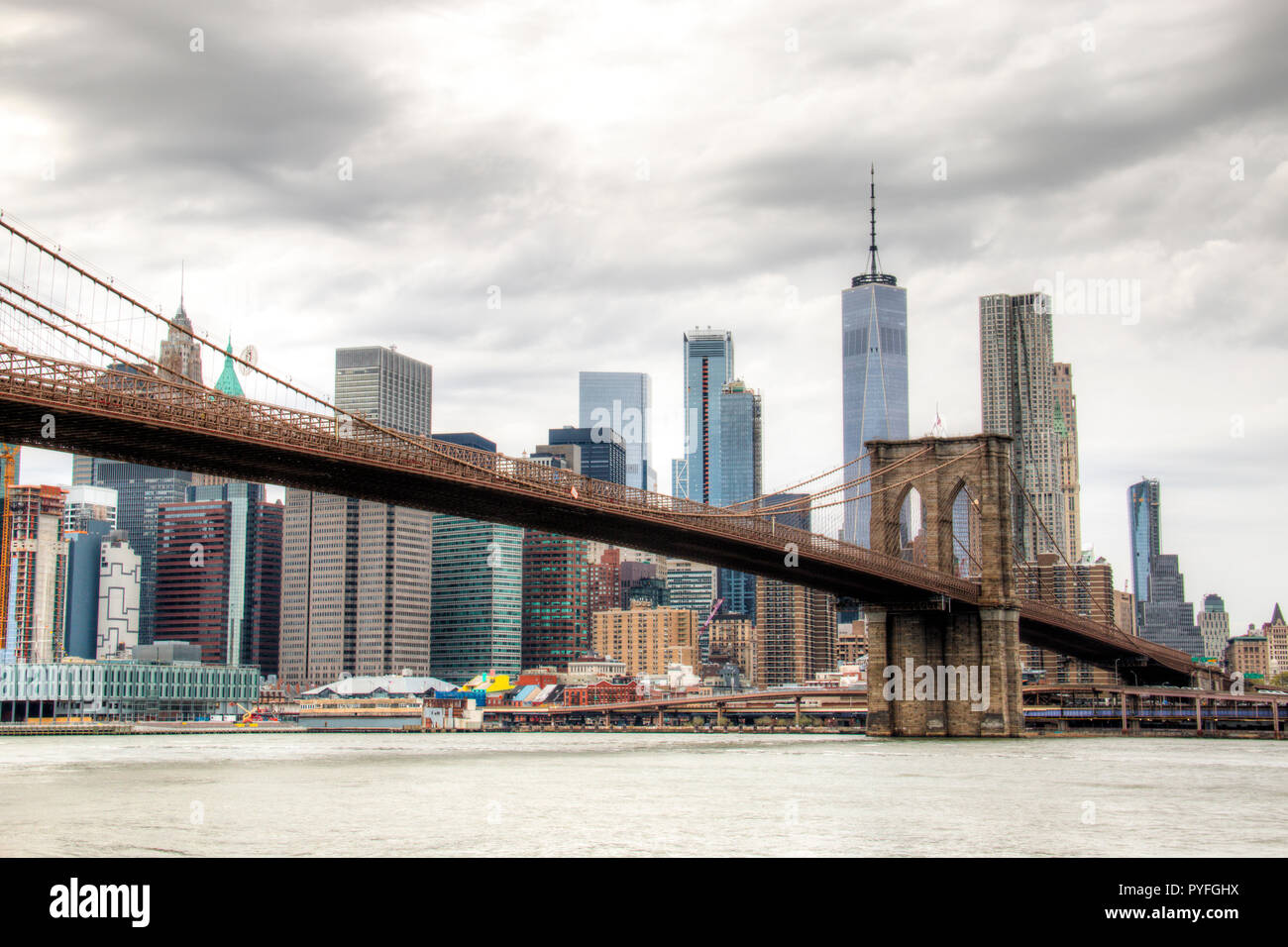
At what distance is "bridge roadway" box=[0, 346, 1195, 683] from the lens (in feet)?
127

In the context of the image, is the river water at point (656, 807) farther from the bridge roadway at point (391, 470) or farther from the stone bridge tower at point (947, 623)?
the stone bridge tower at point (947, 623)

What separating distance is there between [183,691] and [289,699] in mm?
28220

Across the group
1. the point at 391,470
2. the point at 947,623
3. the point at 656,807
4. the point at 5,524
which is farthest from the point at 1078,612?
the point at 656,807

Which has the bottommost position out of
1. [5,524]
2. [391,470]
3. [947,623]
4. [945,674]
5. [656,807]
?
[656,807]

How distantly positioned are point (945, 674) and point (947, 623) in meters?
2.40

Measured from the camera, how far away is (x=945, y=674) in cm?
6650

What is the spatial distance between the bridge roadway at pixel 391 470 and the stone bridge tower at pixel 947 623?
1463 millimetres

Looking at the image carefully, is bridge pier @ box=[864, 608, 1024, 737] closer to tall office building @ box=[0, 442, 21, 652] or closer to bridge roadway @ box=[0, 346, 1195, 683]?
bridge roadway @ box=[0, 346, 1195, 683]

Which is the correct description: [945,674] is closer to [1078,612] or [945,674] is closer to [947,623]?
[947,623]

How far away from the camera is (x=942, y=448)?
7012 cm

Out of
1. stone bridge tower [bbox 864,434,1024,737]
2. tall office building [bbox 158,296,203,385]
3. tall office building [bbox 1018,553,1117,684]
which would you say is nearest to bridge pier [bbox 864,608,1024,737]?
stone bridge tower [bbox 864,434,1024,737]

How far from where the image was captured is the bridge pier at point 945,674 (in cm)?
6525

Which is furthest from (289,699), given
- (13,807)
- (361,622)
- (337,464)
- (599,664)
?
(13,807)
